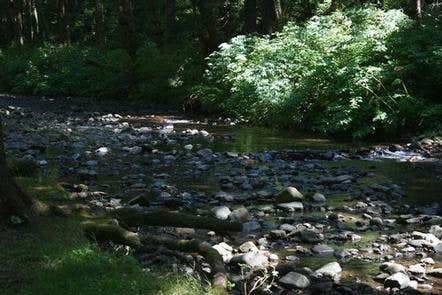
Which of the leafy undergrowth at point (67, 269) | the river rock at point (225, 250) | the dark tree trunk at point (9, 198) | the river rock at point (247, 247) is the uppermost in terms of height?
the dark tree trunk at point (9, 198)

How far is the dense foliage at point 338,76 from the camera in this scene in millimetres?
13367

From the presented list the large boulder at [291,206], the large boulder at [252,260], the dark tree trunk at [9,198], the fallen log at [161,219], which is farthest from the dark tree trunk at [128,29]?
the large boulder at [252,260]

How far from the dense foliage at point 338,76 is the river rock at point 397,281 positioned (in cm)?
853

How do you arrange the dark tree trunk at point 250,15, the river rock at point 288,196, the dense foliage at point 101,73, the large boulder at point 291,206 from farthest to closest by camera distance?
1. the dark tree trunk at point 250,15
2. the dense foliage at point 101,73
3. the river rock at point 288,196
4. the large boulder at point 291,206

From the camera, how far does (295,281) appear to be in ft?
15.5

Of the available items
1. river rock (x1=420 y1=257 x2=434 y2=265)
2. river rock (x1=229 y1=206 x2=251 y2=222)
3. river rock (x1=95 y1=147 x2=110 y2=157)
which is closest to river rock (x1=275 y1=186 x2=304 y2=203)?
river rock (x1=229 y1=206 x2=251 y2=222)

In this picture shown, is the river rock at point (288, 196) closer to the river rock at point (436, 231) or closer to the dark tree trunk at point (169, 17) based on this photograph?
the river rock at point (436, 231)

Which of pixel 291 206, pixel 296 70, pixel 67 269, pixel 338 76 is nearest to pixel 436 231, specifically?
pixel 291 206

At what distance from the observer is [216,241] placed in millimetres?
5918

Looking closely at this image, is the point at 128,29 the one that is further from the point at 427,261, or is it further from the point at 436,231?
the point at 427,261

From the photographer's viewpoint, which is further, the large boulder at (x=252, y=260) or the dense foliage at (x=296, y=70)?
the dense foliage at (x=296, y=70)

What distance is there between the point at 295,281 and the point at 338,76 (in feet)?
33.3

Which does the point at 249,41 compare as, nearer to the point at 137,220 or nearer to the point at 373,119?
the point at 373,119

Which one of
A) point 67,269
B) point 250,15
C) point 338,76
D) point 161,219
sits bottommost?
point 161,219
